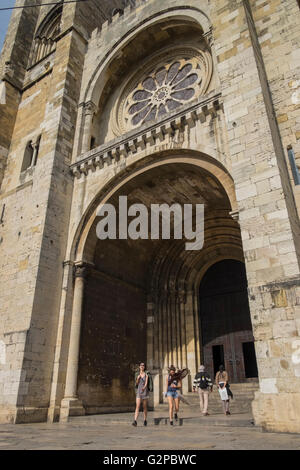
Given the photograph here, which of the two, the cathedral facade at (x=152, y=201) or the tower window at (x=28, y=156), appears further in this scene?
the tower window at (x=28, y=156)

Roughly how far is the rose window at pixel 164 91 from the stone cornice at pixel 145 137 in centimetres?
236

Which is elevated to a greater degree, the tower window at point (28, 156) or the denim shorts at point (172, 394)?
the tower window at point (28, 156)

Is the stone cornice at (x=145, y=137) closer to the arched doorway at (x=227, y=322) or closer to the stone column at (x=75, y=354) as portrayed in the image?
the stone column at (x=75, y=354)

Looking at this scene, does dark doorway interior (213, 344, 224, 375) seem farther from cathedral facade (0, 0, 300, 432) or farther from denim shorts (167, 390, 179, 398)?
denim shorts (167, 390, 179, 398)

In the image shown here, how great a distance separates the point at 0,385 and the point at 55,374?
53.0 inches

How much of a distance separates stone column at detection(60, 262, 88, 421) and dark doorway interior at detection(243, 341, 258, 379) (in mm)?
5201

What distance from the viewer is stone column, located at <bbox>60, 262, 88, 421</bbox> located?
8.68 meters

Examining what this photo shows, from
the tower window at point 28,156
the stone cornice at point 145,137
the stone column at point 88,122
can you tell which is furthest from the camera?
the tower window at point 28,156

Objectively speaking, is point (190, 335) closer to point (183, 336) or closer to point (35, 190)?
point (183, 336)

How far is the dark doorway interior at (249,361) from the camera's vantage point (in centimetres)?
1077

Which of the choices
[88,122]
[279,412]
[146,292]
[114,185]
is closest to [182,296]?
[146,292]

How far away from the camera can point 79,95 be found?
13.3 meters

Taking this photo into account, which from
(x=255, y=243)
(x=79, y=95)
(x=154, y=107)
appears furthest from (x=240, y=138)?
(x=79, y=95)

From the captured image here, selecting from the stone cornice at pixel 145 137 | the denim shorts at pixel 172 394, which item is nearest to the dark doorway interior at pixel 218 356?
the denim shorts at pixel 172 394
